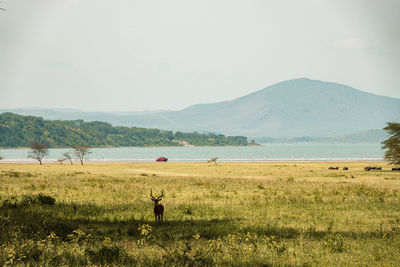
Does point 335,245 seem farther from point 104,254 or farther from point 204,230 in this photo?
point 104,254

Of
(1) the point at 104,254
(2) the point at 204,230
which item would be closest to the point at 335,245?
(2) the point at 204,230

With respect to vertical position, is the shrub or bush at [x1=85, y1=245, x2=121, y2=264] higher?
bush at [x1=85, y1=245, x2=121, y2=264]

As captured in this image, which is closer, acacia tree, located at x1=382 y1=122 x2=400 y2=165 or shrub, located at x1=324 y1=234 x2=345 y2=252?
shrub, located at x1=324 y1=234 x2=345 y2=252

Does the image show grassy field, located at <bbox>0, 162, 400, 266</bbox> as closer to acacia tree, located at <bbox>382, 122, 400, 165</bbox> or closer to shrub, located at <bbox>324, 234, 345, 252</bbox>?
shrub, located at <bbox>324, 234, 345, 252</bbox>

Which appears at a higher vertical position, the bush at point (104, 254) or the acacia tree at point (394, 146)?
the acacia tree at point (394, 146)

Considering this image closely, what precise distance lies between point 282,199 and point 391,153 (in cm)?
4726

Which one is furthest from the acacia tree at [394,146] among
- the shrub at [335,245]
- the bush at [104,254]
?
the bush at [104,254]

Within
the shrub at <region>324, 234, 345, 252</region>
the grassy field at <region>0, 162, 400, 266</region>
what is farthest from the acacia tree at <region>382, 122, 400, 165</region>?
the shrub at <region>324, 234, 345, 252</region>

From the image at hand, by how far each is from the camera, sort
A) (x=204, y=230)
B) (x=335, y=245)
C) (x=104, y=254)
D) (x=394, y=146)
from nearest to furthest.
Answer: (x=104, y=254)
(x=335, y=245)
(x=204, y=230)
(x=394, y=146)

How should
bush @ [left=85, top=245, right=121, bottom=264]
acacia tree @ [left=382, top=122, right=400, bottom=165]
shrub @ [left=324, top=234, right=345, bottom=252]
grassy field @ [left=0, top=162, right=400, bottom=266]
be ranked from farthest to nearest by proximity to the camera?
1. acacia tree @ [left=382, top=122, right=400, bottom=165]
2. shrub @ [left=324, top=234, right=345, bottom=252]
3. grassy field @ [left=0, top=162, right=400, bottom=266]
4. bush @ [left=85, top=245, right=121, bottom=264]

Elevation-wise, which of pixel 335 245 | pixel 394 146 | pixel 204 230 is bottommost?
pixel 204 230

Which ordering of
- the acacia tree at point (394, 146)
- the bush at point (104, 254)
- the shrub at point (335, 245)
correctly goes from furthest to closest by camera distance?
the acacia tree at point (394, 146) < the shrub at point (335, 245) < the bush at point (104, 254)

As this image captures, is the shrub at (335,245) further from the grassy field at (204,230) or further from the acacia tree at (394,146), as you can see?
the acacia tree at (394,146)

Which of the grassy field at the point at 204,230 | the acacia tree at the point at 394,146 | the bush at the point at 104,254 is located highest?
the acacia tree at the point at 394,146
